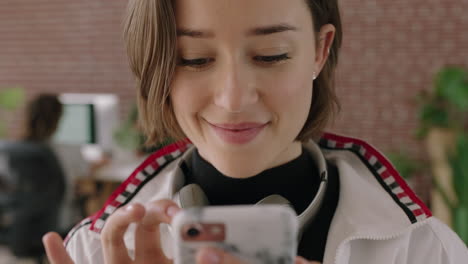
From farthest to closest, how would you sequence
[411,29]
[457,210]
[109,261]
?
1. [411,29]
2. [457,210]
3. [109,261]

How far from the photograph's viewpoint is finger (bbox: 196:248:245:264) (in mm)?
501

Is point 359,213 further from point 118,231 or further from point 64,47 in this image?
point 64,47

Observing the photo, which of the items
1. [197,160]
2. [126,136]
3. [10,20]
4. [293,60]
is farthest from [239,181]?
[10,20]

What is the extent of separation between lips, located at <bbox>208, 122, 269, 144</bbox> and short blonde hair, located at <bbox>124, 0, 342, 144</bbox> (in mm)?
109

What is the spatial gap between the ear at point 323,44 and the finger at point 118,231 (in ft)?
1.37

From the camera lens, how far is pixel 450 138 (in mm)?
3297

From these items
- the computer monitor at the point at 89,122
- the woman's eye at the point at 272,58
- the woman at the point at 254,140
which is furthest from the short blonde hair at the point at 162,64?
the computer monitor at the point at 89,122

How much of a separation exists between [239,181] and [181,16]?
0.31 metres

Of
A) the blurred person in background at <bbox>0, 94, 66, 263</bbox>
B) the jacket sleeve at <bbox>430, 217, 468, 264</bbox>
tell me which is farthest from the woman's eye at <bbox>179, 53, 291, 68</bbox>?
the blurred person in background at <bbox>0, 94, 66, 263</bbox>

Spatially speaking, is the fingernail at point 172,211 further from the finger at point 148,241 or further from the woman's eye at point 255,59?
the woman's eye at point 255,59

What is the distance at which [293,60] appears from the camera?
2.37 ft

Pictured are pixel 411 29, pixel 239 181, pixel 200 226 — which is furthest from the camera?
pixel 411 29

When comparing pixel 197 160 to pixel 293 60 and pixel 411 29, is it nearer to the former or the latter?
pixel 293 60

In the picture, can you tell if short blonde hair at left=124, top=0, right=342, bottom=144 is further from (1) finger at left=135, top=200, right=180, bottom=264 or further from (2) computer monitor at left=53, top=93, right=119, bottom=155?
(2) computer monitor at left=53, top=93, right=119, bottom=155
